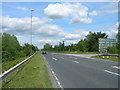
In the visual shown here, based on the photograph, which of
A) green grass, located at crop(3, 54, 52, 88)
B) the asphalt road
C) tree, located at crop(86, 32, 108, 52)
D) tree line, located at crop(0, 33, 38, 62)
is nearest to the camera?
green grass, located at crop(3, 54, 52, 88)

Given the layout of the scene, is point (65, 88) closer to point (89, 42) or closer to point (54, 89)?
point (54, 89)

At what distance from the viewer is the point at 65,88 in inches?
328

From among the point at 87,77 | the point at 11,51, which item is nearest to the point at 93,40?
the point at 11,51

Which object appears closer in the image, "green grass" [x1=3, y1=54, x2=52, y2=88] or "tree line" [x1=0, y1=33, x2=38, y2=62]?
"green grass" [x1=3, y1=54, x2=52, y2=88]

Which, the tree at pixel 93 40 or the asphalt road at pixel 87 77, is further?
the tree at pixel 93 40

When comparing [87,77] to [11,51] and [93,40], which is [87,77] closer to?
[11,51]

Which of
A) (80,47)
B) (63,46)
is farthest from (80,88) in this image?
(63,46)

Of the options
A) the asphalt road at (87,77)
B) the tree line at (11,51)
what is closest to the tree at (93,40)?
the tree line at (11,51)

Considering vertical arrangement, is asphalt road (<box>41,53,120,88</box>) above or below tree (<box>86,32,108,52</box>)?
below

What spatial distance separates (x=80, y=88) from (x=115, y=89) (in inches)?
62.0

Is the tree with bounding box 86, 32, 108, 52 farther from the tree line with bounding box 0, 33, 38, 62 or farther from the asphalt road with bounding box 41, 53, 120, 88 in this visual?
the asphalt road with bounding box 41, 53, 120, 88

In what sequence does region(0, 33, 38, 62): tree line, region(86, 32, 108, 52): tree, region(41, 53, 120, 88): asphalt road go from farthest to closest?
region(86, 32, 108, 52): tree → region(0, 33, 38, 62): tree line → region(41, 53, 120, 88): asphalt road

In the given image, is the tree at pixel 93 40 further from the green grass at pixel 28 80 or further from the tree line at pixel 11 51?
the green grass at pixel 28 80

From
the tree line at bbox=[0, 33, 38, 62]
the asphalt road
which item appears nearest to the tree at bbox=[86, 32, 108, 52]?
the tree line at bbox=[0, 33, 38, 62]
